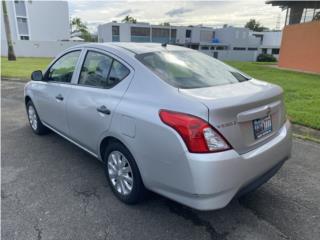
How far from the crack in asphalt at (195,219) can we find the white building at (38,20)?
3888cm

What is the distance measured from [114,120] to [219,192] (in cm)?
122

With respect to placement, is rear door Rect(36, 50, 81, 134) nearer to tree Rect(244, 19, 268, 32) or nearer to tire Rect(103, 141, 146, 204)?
tire Rect(103, 141, 146, 204)

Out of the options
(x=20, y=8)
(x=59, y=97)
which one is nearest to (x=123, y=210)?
(x=59, y=97)

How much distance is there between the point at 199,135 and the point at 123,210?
1.26 meters

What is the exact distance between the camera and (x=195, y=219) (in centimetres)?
258

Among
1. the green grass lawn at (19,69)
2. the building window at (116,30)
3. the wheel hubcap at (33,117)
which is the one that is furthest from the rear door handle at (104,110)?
the building window at (116,30)

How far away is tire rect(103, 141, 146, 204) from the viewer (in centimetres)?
262

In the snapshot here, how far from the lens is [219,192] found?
6.88ft

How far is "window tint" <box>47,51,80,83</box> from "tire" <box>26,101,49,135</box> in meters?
0.92

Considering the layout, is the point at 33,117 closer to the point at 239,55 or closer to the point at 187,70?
the point at 187,70

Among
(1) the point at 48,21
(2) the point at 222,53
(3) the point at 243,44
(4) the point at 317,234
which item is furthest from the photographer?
(3) the point at 243,44

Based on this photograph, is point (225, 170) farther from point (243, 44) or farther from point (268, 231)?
point (243, 44)

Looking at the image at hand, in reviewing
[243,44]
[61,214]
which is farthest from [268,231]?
[243,44]

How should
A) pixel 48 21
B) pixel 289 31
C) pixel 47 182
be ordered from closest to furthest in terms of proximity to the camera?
pixel 47 182 → pixel 289 31 → pixel 48 21
